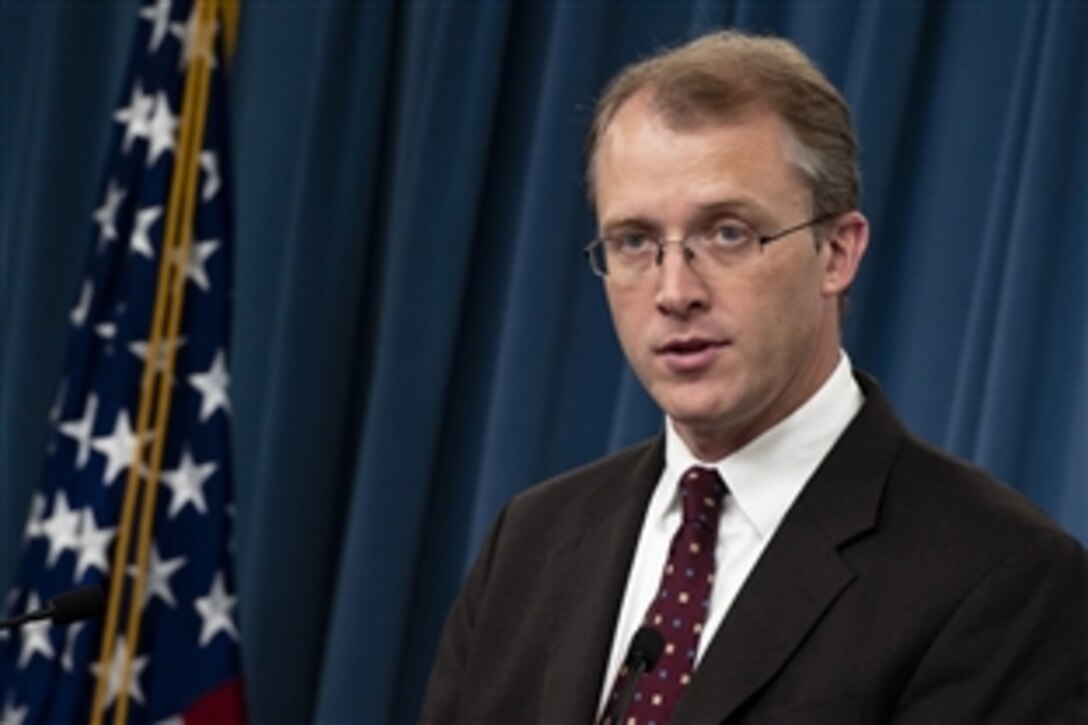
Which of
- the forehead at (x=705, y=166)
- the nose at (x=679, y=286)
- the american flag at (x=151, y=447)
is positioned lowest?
the american flag at (x=151, y=447)

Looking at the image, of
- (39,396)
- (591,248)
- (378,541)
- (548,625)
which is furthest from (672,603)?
(39,396)

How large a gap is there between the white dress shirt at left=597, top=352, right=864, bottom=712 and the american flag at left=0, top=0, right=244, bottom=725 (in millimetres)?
1505

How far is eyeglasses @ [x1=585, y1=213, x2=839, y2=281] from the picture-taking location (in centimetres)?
229

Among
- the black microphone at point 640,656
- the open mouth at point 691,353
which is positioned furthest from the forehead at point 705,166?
the black microphone at point 640,656

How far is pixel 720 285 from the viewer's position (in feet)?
7.45

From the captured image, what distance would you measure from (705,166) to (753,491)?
0.39 meters

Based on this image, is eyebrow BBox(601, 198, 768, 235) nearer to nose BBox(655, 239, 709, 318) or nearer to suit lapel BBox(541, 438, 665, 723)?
nose BBox(655, 239, 709, 318)

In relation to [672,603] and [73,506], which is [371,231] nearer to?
[73,506]

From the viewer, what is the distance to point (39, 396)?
175 inches

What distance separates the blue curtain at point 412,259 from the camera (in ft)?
11.6

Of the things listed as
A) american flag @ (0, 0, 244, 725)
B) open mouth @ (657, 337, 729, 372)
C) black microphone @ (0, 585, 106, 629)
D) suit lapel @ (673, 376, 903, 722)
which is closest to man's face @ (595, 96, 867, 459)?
open mouth @ (657, 337, 729, 372)

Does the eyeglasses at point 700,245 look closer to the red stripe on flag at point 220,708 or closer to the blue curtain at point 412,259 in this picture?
the blue curtain at point 412,259

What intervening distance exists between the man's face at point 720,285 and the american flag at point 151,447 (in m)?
1.54

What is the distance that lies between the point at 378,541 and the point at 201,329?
0.64 metres
